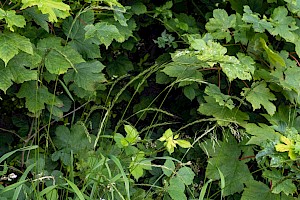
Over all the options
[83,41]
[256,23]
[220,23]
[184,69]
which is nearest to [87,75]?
[83,41]

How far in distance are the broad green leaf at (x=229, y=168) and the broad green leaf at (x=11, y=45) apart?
3.22ft

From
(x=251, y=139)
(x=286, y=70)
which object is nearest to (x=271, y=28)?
(x=286, y=70)

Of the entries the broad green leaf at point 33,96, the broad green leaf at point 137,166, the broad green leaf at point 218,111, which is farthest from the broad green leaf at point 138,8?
the broad green leaf at point 137,166

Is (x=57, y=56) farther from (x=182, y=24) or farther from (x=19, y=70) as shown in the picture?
(x=182, y=24)

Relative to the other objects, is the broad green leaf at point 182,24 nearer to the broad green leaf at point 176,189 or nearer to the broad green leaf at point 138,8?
the broad green leaf at point 138,8

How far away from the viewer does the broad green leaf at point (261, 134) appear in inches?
96.0

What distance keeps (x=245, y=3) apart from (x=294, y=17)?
0.26m

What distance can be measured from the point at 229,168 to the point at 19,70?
43.3 inches

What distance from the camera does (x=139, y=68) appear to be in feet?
10.4

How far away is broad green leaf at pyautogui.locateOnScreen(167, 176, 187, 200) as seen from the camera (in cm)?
209

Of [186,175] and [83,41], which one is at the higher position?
[83,41]

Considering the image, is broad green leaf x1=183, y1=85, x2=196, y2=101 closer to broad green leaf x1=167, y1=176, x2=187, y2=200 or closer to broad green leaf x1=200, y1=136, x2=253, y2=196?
broad green leaf x1=200, y1=136, x2=253, y2=196

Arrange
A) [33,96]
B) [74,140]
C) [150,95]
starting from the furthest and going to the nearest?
[150,95], [74,140], [33,96]

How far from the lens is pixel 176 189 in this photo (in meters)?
2.12
